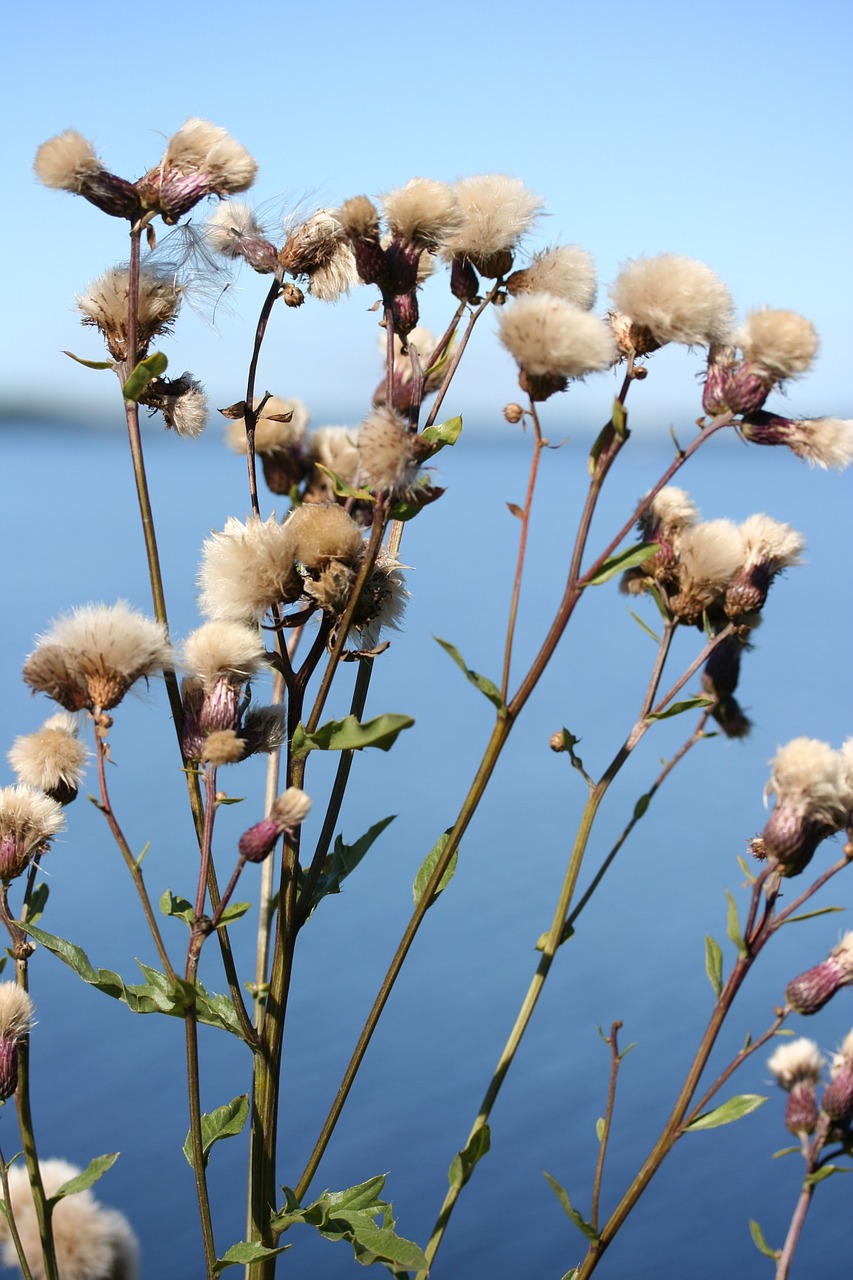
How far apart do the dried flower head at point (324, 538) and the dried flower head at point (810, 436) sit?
0.74 ft

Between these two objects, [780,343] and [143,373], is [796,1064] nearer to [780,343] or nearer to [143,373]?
[780,343]

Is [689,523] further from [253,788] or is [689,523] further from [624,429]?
[253,788]

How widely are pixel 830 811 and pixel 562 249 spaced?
0.38m

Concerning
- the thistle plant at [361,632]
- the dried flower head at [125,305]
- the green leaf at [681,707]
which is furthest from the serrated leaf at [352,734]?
the dried flower head at [125,305]

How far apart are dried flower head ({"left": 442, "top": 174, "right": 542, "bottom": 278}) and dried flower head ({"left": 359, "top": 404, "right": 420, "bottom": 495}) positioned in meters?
0.15

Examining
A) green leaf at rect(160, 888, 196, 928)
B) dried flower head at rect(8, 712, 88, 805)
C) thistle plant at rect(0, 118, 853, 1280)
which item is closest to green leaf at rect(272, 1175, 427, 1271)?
thistle plant at rect(0, 118, 853, 1280)

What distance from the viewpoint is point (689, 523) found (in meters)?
0.74

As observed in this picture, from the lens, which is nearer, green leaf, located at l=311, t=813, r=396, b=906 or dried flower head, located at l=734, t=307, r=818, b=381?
dried flower head, located at l=734, t=307, r=818, b=381

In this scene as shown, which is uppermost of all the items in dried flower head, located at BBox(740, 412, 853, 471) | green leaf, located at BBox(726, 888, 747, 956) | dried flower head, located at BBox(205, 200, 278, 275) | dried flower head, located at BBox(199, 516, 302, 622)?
dried flower head, located at BBox(205, 200, 278, 275)

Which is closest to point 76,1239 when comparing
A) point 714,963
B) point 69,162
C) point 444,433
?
point 714,963

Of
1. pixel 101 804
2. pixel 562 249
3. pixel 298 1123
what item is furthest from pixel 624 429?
pixel 298 1123

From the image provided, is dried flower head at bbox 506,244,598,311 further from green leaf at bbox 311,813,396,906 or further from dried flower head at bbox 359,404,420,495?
green leaf at bbox 311,813,396,906

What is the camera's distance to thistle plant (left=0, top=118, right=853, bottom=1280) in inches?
24.8

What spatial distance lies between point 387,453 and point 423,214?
0.16m
